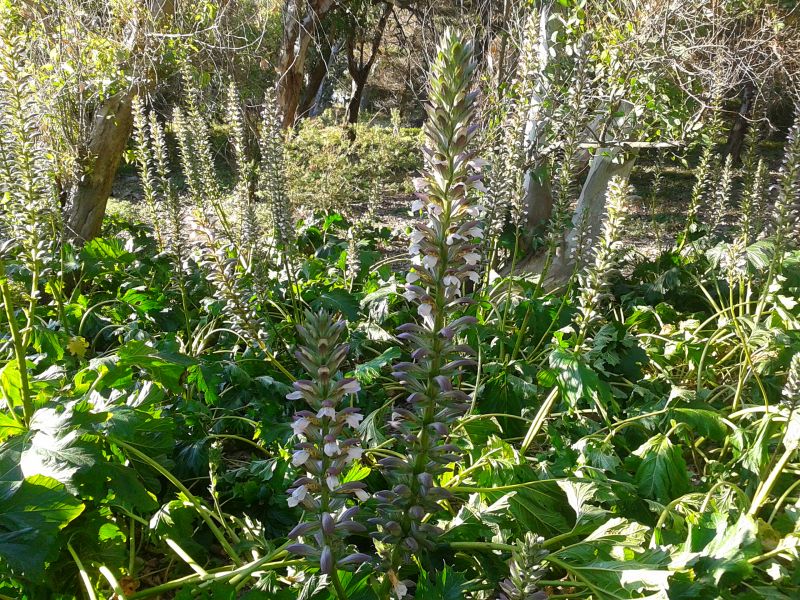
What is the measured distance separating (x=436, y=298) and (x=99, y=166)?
5.28m

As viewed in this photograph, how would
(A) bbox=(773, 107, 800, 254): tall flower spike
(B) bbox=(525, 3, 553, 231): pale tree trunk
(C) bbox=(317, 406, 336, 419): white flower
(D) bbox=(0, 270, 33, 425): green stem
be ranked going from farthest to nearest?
(B) bbox=(525, 3, 553, 231): pale tree trunk, (A) bbox=(773, 107, 800, 254): tall flower spike, (D) bbox=(0, 270, 33, 425): green stem, (C) bbox=(317, 406, 336, 419): white flower

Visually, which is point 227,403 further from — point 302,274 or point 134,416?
point 302,274

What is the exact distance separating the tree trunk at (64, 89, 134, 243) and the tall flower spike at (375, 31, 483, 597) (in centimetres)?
484

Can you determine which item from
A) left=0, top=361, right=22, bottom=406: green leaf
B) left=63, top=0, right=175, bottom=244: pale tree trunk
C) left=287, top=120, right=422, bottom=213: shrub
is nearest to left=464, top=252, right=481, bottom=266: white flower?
left=0, top=361, right=22, bottom=406: green leaf

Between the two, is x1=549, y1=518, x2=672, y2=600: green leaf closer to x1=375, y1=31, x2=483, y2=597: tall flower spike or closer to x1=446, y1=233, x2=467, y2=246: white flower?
x1=375, y1=31, x2=483, y2=597: tall flower spike

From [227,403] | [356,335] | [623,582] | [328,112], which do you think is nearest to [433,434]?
[623,582]

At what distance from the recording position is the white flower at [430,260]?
1.53m

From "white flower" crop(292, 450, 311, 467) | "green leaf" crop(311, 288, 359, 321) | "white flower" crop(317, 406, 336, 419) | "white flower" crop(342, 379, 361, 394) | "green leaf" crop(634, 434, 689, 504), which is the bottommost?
"green leaf" crop(634, 434, 689, 504)

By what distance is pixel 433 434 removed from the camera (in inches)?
65.3

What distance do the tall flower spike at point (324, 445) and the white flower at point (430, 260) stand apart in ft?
0.90

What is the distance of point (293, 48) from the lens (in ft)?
28.5

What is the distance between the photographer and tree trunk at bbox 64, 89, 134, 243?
5.52 metres

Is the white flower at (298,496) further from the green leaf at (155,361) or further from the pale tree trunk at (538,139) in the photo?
the pale tree trunk at (538,139)

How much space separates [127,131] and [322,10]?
417cm
